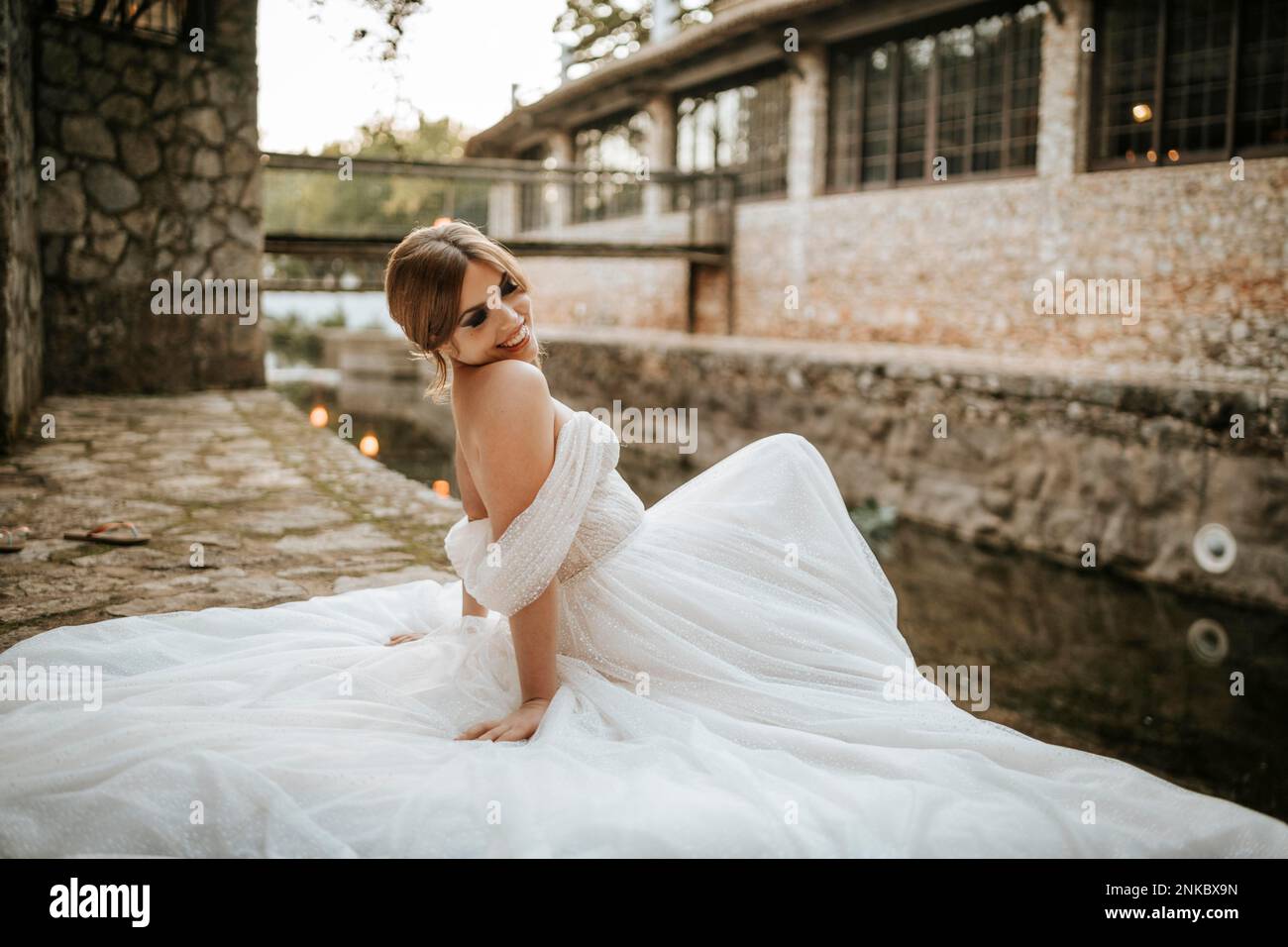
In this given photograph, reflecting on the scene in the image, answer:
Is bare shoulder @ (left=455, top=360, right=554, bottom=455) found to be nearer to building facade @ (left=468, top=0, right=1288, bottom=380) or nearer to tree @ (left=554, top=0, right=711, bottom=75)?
building facade @ (left=468, top=0, right=1288, bottom=380)

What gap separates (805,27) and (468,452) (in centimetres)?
1248

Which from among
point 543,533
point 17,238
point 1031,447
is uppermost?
point 17,238

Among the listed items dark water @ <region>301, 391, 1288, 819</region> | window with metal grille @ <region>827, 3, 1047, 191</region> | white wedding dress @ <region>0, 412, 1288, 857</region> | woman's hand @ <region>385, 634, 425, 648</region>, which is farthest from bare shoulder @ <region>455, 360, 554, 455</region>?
window with metal grille @ <region>827, 3, 1047, 191</region>

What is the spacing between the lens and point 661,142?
53.7 ft

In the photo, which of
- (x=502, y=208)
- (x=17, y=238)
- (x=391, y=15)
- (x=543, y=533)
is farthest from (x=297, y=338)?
(x=543, y=533)

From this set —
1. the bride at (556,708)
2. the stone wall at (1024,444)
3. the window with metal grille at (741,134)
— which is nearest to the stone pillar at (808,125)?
the window with metal grille at (741,134)

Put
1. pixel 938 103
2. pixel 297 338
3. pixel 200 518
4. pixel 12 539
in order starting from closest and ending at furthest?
pixel 12 539 → pixel 200 518 → pixel 938 103 → pixel 297 338

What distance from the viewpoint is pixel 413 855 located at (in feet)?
4.83

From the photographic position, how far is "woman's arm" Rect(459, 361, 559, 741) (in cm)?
192

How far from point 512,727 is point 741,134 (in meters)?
14.4

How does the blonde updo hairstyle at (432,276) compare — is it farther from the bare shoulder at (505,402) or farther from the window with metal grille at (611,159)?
the window with metal grille at (611,159)

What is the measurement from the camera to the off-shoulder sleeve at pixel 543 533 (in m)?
1.92

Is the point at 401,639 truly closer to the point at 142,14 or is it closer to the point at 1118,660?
the point at 1118,660
